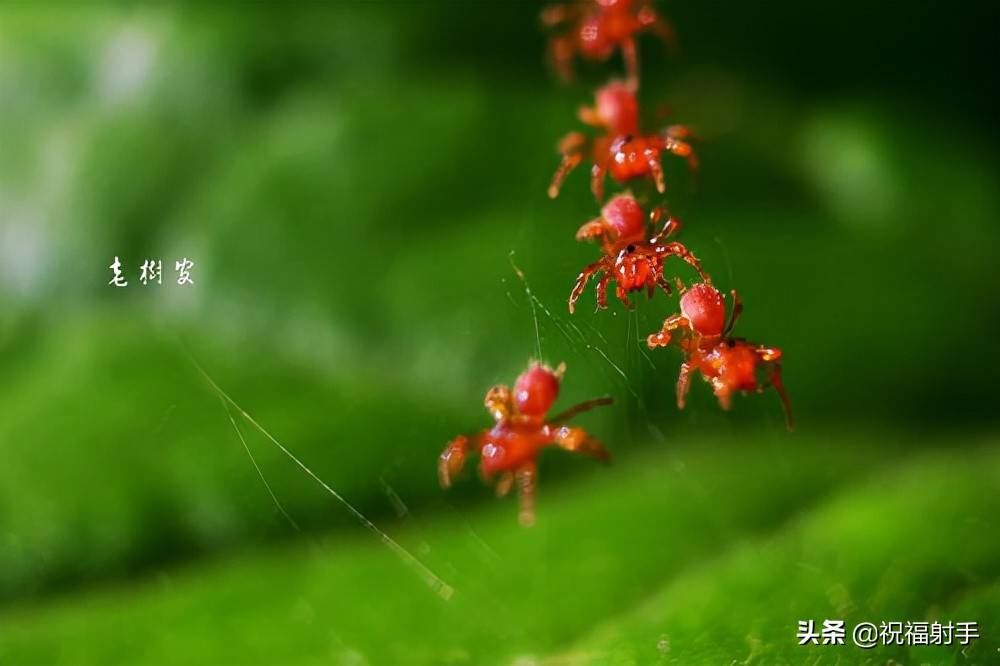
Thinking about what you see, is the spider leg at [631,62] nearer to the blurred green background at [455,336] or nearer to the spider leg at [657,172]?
the blurred green background at [455,336]

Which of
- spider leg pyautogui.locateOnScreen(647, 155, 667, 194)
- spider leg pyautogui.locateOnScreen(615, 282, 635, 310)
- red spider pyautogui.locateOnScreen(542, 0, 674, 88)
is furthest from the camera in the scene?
red spider pyautogui.locateOnScreen(542, 0, 674, 88)

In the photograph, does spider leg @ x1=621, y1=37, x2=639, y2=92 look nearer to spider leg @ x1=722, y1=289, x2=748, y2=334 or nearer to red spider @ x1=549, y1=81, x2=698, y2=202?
red spider @ x1=549, y1=81, x2=698, y2=202

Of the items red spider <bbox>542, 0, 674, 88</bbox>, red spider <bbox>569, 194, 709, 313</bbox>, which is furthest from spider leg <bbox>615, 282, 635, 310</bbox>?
red spider <bbox>542, 0, 674, 88</bbox>

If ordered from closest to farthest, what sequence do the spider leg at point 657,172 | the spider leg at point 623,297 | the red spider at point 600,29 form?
1. the spider leg at point 623,297
2. the spider leg at point 657,172
3. the red spider at point 600,29

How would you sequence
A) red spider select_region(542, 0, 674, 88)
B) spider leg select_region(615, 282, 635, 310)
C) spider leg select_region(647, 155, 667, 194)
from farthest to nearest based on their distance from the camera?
1. red spider select_region(542, 0, 674, 88)
2. spider leg select_region(647, 155, 667, 194)
3. spider leg select_region(615, 282, 635, 310)

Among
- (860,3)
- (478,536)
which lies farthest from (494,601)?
(860,3)

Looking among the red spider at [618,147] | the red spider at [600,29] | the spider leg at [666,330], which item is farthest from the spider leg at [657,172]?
the red spider at [600,29]

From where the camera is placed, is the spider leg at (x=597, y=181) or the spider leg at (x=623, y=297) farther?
the spider leg at (x=597, y=181)

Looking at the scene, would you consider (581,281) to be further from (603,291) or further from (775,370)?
(775,370)

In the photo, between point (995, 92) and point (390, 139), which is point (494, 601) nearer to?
point (390, 139)

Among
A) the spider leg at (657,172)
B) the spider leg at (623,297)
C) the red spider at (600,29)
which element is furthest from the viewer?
the red spider at (600,29)
